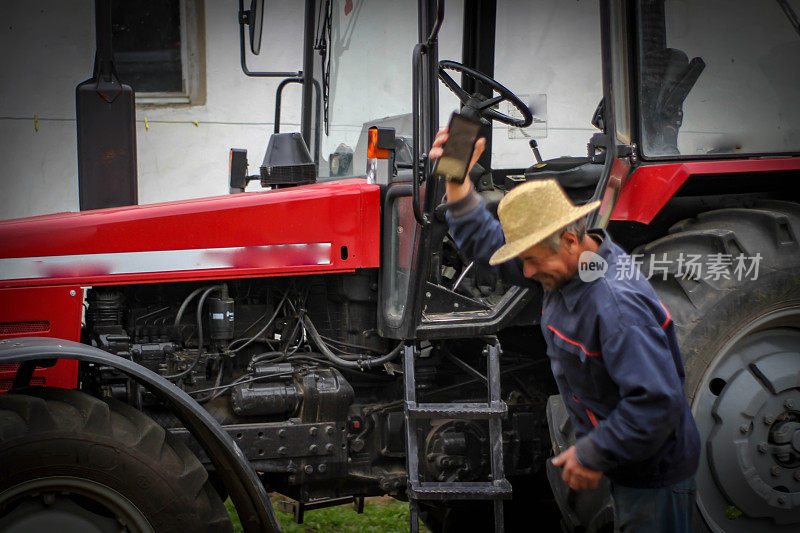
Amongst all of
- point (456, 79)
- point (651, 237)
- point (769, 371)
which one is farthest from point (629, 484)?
point (456, 79)

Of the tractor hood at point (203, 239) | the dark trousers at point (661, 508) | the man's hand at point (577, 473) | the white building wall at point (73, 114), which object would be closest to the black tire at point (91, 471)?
the tractor hood at point (203, 239)

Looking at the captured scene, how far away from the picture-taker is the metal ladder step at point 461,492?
9.57 feet

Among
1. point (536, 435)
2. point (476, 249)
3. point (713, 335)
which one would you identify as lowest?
point (536, 435)

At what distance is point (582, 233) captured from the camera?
7.50 feet

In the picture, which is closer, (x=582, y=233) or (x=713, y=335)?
(x=582, y=233)

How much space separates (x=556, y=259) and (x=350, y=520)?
2.53 meters

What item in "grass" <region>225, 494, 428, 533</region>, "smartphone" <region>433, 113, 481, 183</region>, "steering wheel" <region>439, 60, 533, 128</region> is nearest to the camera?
"smartphone" <region>433, 113, 481, 183</region>

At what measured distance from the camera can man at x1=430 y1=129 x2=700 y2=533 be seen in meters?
2.07

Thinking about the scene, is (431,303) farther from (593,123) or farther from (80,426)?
(80,426)

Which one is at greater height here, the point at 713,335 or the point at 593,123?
the point at 593,123

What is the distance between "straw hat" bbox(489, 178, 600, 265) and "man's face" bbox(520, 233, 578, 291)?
0.04m

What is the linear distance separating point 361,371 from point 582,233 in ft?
4.62

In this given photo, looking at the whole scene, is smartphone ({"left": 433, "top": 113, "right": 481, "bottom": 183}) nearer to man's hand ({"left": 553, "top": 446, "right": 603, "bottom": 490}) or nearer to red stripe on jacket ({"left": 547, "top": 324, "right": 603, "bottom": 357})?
red stripe on jacket ({"left": 547, "top": 324, "right": 603, "bottom": 357})

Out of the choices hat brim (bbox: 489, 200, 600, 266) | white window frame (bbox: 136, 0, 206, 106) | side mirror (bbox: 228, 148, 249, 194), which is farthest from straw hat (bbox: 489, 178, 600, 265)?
white window frame (bbox: 136, 0, 206, 106)
